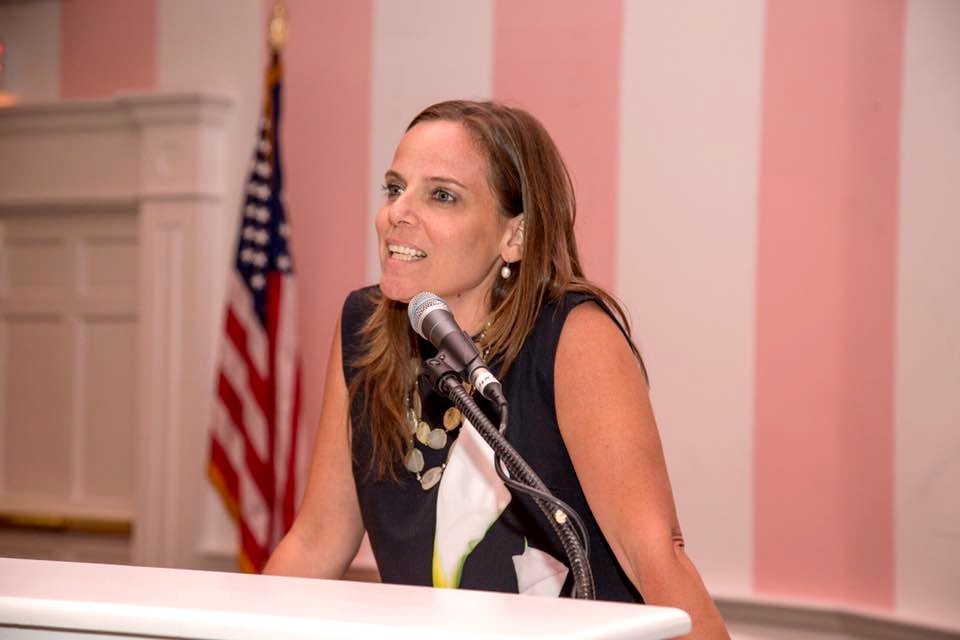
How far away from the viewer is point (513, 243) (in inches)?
89.0

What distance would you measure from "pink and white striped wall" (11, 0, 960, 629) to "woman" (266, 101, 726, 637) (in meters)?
1.86

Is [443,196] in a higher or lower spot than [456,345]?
higher

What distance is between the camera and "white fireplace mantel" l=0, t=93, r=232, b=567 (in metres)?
5.16

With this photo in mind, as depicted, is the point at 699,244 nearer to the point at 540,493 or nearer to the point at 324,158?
the point at 324,158

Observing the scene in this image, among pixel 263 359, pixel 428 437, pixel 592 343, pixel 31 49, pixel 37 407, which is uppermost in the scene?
pixel 31 49

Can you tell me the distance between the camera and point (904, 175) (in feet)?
12.5

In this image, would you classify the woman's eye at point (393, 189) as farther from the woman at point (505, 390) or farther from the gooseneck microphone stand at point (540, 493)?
the gooseneck microphone stand at point (540, 493)

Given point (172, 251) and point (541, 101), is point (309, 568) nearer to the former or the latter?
point (541, 101)

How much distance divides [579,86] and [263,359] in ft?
4.97

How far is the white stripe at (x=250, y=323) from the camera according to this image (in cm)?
487

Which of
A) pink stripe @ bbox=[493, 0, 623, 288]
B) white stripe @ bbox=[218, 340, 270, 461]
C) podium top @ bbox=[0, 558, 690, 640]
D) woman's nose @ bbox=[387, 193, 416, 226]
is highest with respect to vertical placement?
pink stripe @ bbox=[493, 0, 623, 288]

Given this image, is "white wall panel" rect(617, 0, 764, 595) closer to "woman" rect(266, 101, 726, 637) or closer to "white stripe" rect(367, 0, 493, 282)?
"white stripe" rect(367, 0, 493, 282)

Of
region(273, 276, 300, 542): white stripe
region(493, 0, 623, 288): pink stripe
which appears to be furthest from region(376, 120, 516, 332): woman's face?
region(273, 276, 300, 542): white stripe

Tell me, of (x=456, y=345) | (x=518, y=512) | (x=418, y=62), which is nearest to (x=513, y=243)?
(x=518, y=512)
